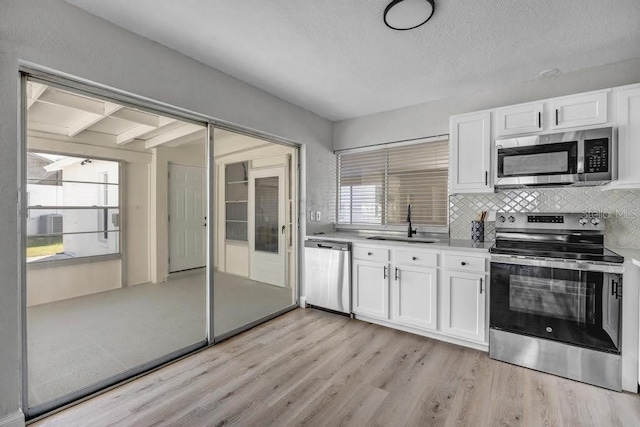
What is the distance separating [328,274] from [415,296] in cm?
104

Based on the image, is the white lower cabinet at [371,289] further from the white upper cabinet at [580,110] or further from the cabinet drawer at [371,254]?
the white upper cabinet at [580,110]

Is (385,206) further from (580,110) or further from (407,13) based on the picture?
(407,13)

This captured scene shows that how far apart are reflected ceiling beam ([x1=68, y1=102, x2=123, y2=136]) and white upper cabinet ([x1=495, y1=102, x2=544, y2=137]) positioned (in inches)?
127

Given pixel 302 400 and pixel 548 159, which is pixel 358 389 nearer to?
pixel 302 400

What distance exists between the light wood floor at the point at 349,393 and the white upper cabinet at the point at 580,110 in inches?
80.1

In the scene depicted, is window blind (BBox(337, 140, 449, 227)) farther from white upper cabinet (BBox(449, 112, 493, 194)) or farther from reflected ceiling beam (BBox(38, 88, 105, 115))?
reflected ceiling beam (BBox(38, 88, 105, 115))

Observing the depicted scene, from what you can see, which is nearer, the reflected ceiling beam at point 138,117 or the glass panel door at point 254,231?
the reflected ceiling beam at point 138,117

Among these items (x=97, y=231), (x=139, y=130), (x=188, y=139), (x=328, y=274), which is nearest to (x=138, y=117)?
(x=139, y=130)

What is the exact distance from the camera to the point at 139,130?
2.34 metres

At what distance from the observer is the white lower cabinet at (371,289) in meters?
3.13

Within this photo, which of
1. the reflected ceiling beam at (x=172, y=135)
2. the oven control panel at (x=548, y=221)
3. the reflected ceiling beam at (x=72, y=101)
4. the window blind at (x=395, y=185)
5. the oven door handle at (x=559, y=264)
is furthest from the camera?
the window blind at (x=395, y=185)

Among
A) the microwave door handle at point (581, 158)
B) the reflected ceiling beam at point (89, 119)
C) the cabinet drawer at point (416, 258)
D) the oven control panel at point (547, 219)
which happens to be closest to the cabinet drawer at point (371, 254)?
the cabinet drawer at point (416, 258)

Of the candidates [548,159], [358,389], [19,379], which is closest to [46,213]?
[19,379]

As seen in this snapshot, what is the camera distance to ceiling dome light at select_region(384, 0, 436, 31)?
1819 millimetres
